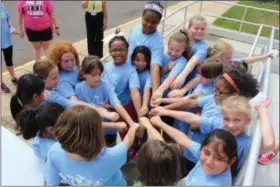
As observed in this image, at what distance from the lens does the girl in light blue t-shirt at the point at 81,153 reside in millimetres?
1669

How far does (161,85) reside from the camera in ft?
9.59

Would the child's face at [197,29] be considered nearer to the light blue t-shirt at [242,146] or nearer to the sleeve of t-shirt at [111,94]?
the sleeve of t-shirt at [111,94]

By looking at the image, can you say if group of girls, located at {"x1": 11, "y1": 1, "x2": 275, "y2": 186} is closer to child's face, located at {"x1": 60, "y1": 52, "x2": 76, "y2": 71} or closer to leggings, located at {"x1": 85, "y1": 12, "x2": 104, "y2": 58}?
child's face, located at {"x1": 60, "y1": 52, "x2": 76, "y2": 71}

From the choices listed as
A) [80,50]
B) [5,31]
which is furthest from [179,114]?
[80,50]

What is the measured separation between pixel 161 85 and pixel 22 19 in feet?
9.50

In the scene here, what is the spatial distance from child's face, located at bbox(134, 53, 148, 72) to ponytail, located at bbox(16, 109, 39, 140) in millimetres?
1214

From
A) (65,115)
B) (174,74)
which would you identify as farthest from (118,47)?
(65,115)

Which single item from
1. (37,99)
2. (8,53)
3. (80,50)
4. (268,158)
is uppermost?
(37,99)

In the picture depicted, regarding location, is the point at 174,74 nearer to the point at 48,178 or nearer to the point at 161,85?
the point at 161,85

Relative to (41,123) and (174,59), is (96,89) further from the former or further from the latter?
(174,59)

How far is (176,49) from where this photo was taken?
306 centimetres

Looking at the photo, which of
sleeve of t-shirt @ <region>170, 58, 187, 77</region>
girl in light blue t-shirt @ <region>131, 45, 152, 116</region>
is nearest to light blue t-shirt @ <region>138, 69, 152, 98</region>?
girl in light blue t-shirt @ <region>131, 45, 152, 116</region>

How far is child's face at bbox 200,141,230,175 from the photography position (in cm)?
177

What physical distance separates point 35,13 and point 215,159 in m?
3.82
